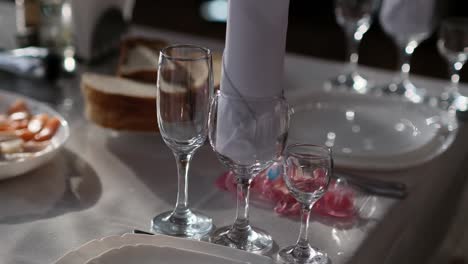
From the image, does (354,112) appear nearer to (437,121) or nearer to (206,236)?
(437,121)

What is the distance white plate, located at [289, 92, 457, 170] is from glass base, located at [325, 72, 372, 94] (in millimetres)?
174

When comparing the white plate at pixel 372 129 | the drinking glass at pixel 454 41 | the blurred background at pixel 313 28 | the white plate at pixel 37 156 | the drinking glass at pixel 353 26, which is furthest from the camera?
the blurred background at pixel 313 28

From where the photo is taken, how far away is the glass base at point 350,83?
1732mm

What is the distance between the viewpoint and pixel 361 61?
3426mm

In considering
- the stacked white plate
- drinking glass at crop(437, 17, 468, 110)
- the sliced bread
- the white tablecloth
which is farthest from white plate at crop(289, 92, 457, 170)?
the stacked white plate

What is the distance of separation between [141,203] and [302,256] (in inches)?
11.7

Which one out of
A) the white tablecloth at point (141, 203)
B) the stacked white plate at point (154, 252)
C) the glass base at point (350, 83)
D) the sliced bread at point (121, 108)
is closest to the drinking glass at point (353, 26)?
the glass base at point (350, 83)

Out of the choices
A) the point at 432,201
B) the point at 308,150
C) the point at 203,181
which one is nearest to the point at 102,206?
the point at 203,181

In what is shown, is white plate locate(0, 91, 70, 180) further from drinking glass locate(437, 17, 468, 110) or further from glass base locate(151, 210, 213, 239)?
drinking glass locate(437, 17, 468, 110)

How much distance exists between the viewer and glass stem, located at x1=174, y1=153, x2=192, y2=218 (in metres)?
1.04

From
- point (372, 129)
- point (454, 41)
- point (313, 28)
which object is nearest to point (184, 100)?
point (372, 129)

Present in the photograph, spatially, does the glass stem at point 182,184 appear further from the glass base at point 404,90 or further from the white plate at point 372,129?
the glass base at point 404,90

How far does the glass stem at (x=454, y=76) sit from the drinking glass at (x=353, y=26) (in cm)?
19

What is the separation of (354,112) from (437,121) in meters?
0.17
